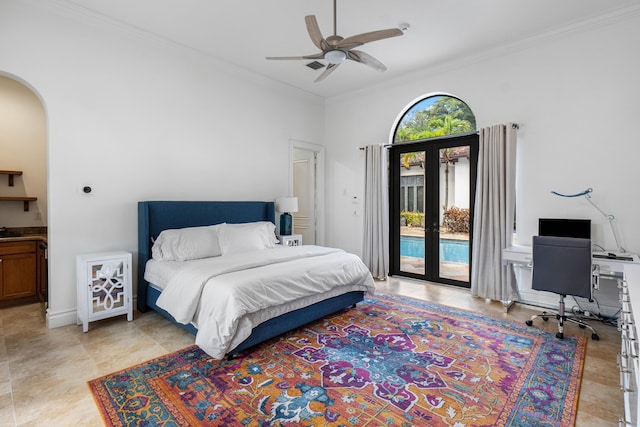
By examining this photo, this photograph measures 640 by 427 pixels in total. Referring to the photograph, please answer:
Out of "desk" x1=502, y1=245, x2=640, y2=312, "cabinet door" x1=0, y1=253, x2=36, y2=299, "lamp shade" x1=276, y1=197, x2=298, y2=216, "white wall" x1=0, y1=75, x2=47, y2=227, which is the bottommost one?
"cabinet door" x1=0, y1=253, x2=36, y2=299

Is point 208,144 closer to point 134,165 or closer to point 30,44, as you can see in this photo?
point 134,165

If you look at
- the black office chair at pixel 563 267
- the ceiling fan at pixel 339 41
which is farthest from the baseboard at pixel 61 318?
the black office chair at pixel 563 267

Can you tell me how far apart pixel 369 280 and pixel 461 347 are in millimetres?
1237

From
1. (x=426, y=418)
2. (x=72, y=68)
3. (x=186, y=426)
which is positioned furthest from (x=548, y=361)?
(x=72, y=68)

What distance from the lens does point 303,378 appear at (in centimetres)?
238

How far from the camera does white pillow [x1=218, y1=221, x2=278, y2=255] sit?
159 inches

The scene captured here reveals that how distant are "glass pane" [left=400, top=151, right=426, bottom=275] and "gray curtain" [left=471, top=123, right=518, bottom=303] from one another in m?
0.99

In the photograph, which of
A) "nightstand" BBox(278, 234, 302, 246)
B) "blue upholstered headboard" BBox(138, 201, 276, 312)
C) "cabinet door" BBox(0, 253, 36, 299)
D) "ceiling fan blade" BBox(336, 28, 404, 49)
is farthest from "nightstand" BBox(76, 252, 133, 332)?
"ceiling fan blade" BBox(336, 28, 404, 49)

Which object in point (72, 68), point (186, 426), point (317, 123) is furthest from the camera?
point (317, 123)

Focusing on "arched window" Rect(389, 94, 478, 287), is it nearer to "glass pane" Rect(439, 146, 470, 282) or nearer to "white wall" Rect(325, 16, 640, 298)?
"glass pane" Rect(439, 146, 470, 282)

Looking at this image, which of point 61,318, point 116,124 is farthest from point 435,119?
point 61,318

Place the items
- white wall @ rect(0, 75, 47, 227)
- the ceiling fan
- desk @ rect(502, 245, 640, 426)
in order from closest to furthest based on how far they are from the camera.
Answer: desk @ rect(502, 245, 640, 426) < the ceiling fan < white wall @ rect(0, 75, 47, 227)

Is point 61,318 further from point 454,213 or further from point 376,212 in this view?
point 454,213

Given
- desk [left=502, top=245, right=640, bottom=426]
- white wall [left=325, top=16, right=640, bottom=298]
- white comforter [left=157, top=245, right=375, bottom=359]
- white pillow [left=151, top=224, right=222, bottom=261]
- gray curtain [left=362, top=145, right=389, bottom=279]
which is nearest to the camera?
desk [left=502, top=245, right=640, bottom=426]
